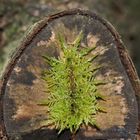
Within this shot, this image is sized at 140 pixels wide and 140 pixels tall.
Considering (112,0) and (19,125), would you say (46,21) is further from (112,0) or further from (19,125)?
(112,0)

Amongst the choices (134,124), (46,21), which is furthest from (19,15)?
(134,124)

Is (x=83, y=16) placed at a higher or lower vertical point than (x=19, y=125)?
higher

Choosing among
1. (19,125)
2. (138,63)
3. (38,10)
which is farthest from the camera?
(138,63)

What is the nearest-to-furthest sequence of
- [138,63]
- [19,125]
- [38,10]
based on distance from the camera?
[19,125]
[38,10]
[138,63]

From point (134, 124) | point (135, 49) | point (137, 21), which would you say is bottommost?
point (134, 124)
